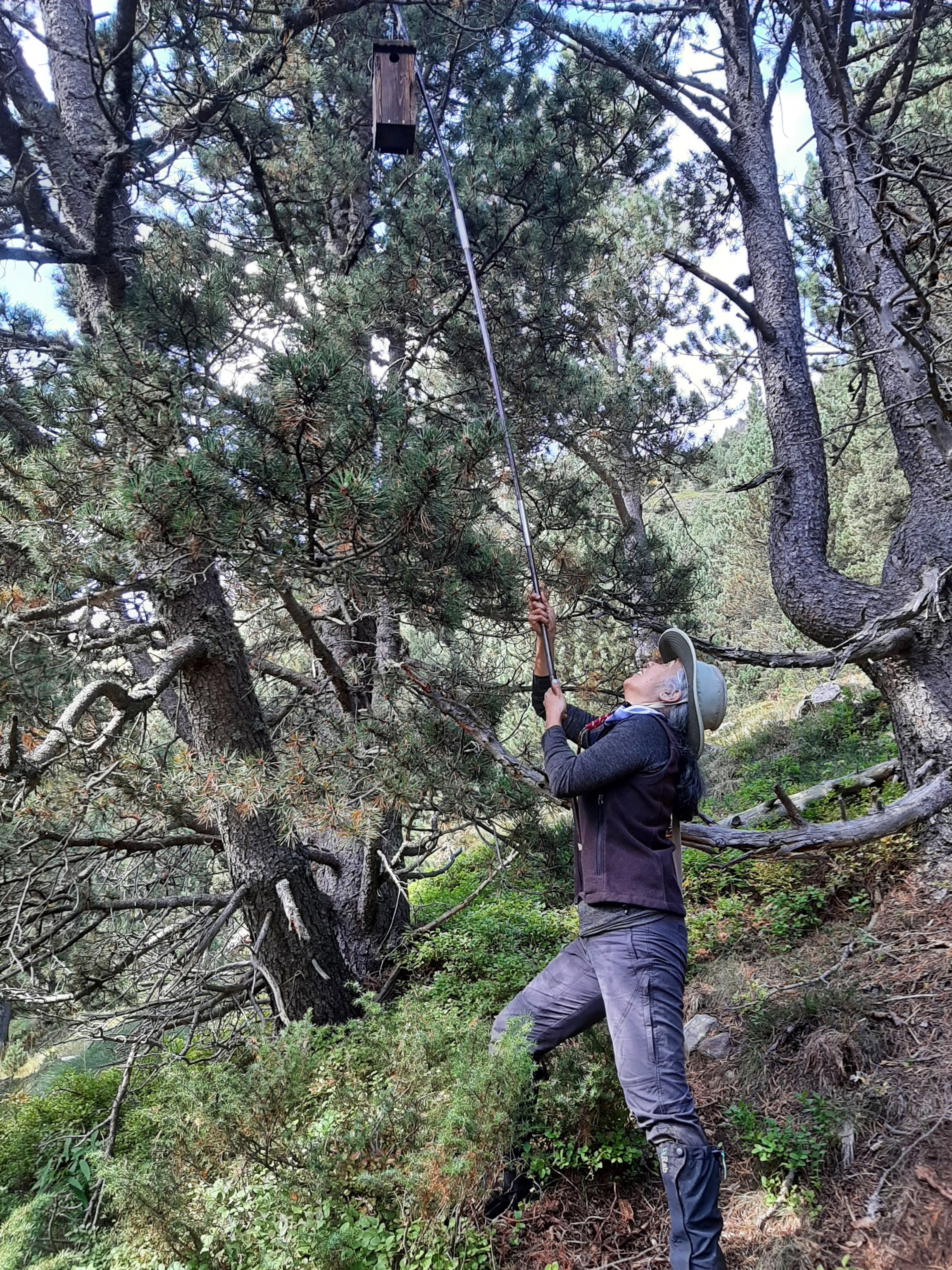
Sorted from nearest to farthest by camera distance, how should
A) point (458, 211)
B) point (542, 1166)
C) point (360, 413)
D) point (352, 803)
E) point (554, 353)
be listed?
point (360, 413) → point (542, 1166) → point (352, 803) → point (458, 211) → point (554, 353)

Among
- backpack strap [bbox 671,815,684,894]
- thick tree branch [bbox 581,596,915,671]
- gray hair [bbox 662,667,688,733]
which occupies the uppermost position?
gray hair [bbox 662,667,688,733]

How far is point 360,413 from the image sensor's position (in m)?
2.63

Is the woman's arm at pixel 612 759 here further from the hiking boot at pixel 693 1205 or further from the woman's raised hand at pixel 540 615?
the hiking boot at pixel 693 1205

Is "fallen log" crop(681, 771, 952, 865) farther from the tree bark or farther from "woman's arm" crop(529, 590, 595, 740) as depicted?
"woman's arm" crop(529, 590, 595, 740)

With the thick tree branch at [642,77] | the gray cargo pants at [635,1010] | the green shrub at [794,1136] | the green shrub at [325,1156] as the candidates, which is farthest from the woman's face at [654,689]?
the thick tree branch at [642,77]

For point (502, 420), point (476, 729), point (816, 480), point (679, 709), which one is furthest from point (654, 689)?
point (816, 480)

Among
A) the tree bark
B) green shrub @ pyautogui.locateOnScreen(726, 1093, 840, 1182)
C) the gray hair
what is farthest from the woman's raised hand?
green shrub @ pyautogui.locateOnScreen(726, 1093, 840, 1182)

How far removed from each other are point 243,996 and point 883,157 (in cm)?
553

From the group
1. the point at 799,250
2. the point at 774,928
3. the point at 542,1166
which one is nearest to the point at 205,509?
the point at 542,1166

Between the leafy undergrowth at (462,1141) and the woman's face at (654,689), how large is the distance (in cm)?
127

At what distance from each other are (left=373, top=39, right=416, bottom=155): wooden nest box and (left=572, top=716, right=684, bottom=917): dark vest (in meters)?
A: 3.13

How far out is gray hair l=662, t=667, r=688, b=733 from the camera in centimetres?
282

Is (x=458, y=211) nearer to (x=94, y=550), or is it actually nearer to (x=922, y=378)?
(x=94, y=550)

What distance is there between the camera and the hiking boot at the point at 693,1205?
2.11 meters
